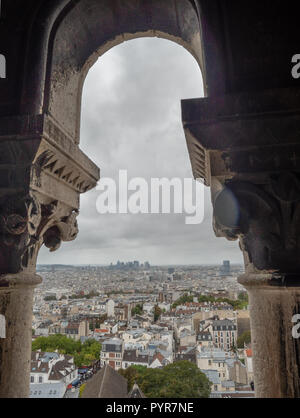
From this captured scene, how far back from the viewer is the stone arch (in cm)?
298

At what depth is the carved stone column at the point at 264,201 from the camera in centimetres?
202

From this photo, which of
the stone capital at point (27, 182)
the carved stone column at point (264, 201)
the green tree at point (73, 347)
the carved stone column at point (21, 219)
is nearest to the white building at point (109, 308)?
the green tree at point (73, 347)

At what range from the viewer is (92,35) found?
340cm

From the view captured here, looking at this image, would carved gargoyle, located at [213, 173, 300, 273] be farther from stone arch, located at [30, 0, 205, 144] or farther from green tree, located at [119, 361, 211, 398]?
green tree, located at [119, 361, 211, 398]

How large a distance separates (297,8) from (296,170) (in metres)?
1.40

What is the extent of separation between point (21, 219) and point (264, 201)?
6.21ft

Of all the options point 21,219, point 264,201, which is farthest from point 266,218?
point 21,219

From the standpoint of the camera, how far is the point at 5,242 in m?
2.45

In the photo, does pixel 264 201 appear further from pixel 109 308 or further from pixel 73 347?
pixel 109 308

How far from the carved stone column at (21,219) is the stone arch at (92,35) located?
42 centimetres

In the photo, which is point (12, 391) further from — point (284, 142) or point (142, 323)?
point (142, 323)

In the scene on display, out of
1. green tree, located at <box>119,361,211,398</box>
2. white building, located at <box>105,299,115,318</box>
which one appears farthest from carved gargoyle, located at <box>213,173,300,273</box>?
white building, located at <box>105,299,115,318</box>

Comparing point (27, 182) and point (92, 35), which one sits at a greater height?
point (92, 35)

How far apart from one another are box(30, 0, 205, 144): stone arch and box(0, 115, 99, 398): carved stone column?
0.42 meters
